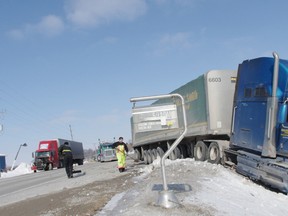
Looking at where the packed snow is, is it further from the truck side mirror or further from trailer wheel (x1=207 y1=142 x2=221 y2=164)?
trailer wheel (x1=207 y1=142 x2=221 y2=164)

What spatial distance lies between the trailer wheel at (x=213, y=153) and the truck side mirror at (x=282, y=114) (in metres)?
3.55

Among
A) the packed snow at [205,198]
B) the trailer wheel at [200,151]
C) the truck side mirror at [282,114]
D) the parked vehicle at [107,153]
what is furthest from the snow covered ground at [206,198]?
the parked vehicle at [107,153]

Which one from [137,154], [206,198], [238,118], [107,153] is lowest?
[107,153]

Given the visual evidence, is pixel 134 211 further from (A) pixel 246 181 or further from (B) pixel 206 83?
(B) pixel 206 83

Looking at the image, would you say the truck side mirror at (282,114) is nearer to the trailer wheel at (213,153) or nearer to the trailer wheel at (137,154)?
the trailer wheel at (213,153)

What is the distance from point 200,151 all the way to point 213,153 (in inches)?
50.3

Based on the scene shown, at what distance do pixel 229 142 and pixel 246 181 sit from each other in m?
2.58

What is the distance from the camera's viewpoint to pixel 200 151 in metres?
15.6

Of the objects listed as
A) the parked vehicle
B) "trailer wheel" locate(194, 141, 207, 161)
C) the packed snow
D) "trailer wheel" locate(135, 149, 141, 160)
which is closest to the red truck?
the parked vehicle

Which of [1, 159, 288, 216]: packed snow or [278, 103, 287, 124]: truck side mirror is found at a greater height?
[278, 103, 287, 124]: truck side mirror

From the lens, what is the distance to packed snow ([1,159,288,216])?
21.7ft

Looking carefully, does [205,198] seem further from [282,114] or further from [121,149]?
[121,149]

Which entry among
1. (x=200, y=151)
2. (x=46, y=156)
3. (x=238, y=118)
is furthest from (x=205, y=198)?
(x=46, y=156)

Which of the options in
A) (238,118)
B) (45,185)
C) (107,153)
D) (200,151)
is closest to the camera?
(238,118)
